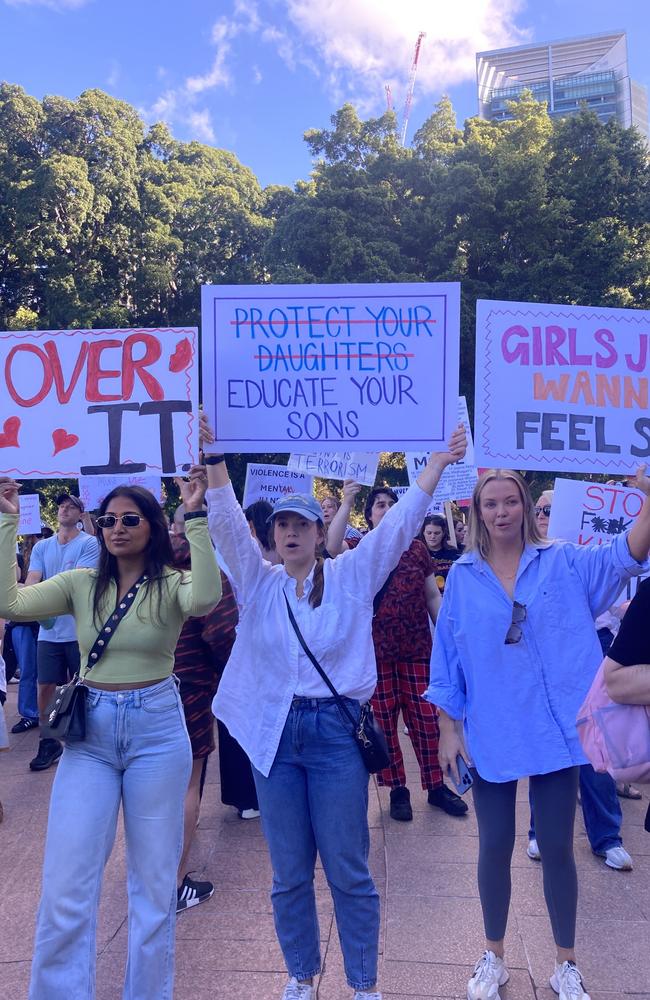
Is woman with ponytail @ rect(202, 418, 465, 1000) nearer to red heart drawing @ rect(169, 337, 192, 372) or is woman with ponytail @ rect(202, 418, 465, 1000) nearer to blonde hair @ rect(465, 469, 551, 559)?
blonde hair @ rect(465, 469, 551, 559)

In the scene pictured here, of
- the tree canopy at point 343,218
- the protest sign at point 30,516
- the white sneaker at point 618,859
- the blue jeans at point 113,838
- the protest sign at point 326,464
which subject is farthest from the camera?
the tree canopy at point 343,218

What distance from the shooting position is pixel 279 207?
916 inches

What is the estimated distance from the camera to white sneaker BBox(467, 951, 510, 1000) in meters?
2.80

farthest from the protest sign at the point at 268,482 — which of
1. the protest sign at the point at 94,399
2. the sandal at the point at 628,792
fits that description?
the protest sign at the point at 94,399

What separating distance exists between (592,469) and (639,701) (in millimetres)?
1612

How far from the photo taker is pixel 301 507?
9.46 ft

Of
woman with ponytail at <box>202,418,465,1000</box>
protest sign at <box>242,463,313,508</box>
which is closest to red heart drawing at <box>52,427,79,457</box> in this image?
woman with ponytail at <box>202,418,465,1000</box>

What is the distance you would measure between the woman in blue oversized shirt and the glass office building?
134 m

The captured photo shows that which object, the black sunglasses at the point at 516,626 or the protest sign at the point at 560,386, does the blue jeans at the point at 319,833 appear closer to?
the black sunglasses at the point at 516,626

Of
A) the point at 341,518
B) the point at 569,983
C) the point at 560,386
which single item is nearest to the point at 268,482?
the point at 341,518

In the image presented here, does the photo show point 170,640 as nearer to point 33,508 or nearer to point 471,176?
point 33,508

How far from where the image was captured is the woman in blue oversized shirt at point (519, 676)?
277 centimetres

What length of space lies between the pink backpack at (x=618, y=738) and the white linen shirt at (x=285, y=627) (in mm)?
821

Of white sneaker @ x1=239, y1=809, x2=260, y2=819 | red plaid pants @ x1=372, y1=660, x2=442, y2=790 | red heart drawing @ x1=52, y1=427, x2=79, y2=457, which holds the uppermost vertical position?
red heart drawing @ x1=52, y1=427, x2=79, y2=457
